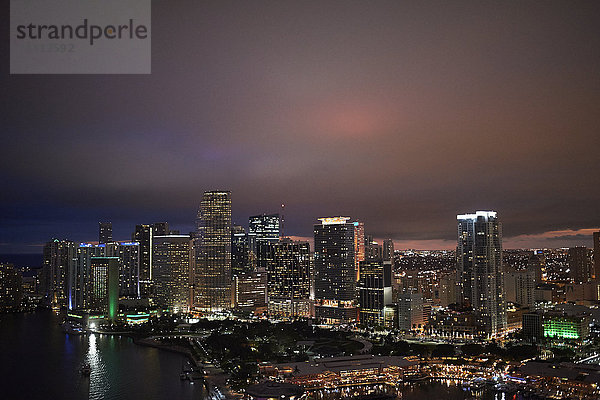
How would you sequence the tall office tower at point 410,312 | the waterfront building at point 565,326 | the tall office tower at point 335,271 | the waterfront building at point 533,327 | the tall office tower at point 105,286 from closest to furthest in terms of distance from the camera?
the waterfront building at point 565,326 < the waterfront building at point 533,327 < the tall office tower at point 410,312 < the tall office tower at point 105,286 < the tall office tower at point 335,271

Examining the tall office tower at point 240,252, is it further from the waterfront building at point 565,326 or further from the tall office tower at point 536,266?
the tall office tower at point 536,266

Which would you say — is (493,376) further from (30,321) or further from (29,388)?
(30,321)

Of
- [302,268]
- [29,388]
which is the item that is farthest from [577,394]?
[302,268]

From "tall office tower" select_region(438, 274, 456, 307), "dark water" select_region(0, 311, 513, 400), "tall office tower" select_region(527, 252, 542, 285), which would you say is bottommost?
"dark water" select_region(0, 311, 513, 400)

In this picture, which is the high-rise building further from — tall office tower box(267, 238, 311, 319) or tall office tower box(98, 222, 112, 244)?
tall office tower box(98, 222, 112, 244)

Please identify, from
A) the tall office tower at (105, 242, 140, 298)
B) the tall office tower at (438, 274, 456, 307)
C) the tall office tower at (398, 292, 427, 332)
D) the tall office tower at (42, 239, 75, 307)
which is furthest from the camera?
the tall office tower at (105, 242, 140, 298)

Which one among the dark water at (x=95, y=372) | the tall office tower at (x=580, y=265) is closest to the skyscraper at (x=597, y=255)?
the tall office tower at (x=580, y=265)

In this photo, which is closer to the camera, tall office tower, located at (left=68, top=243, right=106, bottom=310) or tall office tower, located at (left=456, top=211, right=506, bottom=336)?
tall office tower, located at (left=456, top=211, right=506, bottom=336)

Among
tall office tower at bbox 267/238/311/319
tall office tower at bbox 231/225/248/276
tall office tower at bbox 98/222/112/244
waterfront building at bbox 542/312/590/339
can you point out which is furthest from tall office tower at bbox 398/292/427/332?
tall office tower at bbox 98/222/112/244
